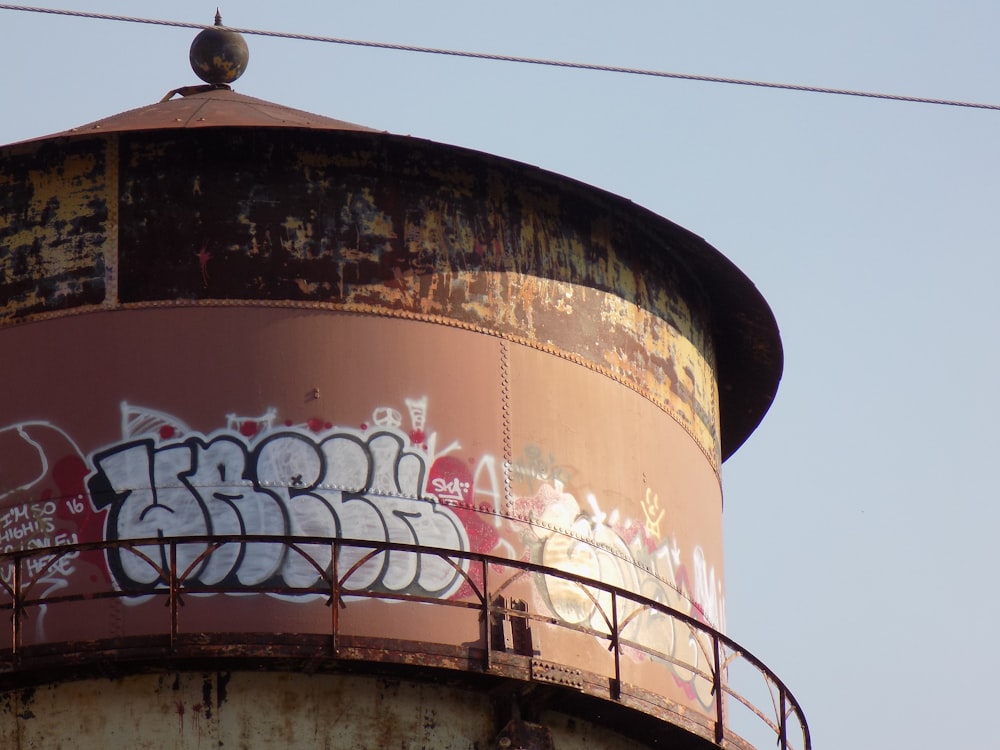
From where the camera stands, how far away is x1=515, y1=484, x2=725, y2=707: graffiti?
57.8 ft

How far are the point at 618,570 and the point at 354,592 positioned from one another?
103 inches

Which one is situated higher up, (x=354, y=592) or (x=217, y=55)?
(x=217, y=55)

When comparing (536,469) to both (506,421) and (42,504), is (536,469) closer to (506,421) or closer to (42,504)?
(506,421)

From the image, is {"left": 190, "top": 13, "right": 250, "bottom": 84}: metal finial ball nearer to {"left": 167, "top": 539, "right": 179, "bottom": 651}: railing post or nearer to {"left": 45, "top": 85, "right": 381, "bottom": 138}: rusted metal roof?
{"left": 45, "top": 85, "right": 381, "bottom": 138}: rusted metal roof

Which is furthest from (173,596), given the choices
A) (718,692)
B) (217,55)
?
(217,55)

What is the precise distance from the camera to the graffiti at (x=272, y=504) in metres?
16.6

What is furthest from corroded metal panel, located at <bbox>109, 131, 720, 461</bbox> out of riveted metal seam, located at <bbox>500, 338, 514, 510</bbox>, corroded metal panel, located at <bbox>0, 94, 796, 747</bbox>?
riveted metal seam, located at <bbox>500, 338, 514, 510</bbox>

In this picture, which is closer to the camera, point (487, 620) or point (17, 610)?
point (17, 610)

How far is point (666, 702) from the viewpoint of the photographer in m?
17.1

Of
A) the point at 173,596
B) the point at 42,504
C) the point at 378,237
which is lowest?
the point at 173,596

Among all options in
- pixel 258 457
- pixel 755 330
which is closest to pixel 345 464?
pixel 258 457

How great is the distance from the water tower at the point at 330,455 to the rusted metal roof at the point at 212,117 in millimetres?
71

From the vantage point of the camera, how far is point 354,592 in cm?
1656

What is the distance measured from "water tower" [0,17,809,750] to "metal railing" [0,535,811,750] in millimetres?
35
